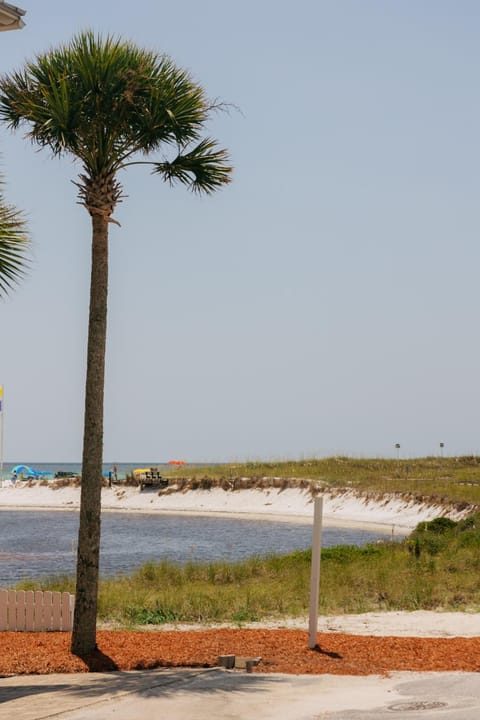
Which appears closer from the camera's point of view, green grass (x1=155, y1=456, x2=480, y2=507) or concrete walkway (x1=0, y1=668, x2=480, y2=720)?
concrete walkway (x1=0, y1=668, x2=480, y2=720)

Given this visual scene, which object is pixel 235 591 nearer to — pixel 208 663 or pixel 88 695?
pixel 208 663

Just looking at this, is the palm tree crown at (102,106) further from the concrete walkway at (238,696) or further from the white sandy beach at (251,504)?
the white sandy beach at (251,504)

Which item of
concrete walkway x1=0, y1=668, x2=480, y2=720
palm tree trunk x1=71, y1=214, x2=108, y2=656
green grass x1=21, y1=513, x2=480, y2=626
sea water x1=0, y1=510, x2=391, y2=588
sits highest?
palm tree trunk x1=71, y1=214, x2=108, y2=656

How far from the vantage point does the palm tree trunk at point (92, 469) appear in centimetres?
1563

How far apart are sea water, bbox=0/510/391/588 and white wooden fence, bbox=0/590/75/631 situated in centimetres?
1567

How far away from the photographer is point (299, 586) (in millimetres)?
23969

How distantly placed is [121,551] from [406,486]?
31.8 m

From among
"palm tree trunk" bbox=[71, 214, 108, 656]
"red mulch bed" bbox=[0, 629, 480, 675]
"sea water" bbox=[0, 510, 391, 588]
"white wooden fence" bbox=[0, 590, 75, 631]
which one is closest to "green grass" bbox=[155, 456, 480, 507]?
"sea water" bbox=[0, 510, 391, 588]

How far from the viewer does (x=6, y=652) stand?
15422mm

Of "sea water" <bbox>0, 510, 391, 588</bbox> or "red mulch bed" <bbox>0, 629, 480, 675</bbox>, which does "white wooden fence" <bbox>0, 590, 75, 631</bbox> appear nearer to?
"red mulch bed" <bbox>0, 629, 480, 675</bbox>

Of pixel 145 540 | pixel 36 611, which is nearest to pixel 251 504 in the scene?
pixel 145 540

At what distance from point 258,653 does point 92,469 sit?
12.0 feet

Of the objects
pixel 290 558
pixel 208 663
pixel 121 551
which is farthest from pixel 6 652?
pixel 121 551

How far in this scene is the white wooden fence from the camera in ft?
58.3
